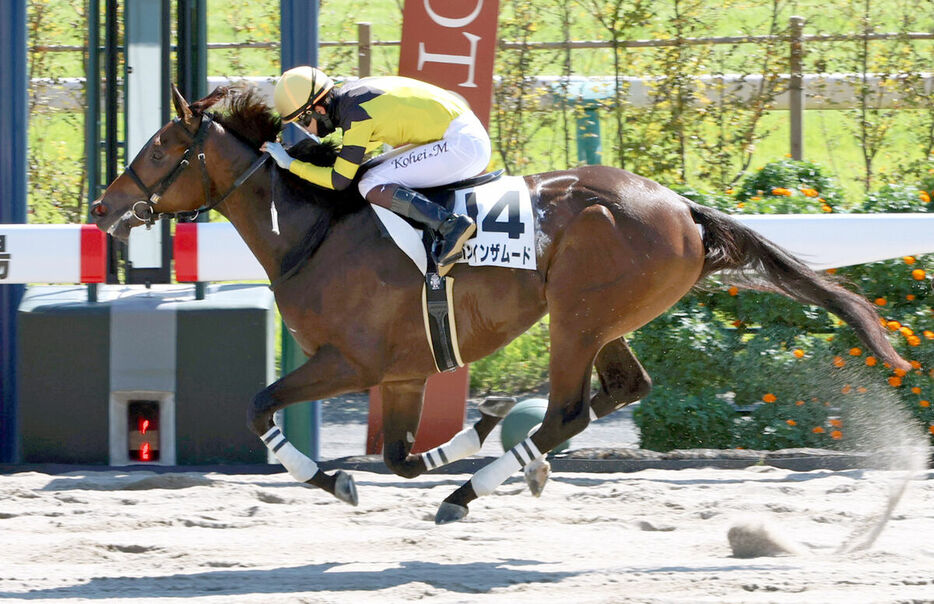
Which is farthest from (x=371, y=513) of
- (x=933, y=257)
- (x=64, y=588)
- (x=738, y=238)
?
(x=933, y=257)

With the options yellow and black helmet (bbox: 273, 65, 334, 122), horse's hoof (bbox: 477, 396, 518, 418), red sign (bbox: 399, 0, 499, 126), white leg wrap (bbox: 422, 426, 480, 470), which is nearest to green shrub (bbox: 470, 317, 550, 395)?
red sign (bbox: 399, 0, 499, 126)

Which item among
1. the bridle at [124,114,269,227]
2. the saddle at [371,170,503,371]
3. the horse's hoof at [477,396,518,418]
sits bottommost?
the horse's hoof at [477,396,518,418]

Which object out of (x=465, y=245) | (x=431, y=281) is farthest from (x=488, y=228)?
A: (x=431, y=281)

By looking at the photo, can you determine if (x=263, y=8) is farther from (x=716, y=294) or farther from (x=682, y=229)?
(x=682, y=229)

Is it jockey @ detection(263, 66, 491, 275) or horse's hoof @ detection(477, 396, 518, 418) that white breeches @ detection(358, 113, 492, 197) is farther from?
horse's hoof @ detection(477, 396, 518, 418)

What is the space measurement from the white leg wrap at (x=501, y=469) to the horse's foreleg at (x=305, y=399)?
1.71 ft

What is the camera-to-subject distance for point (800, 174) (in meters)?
7.77

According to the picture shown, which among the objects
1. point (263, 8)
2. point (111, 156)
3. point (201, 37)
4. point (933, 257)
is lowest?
point (933, 257)

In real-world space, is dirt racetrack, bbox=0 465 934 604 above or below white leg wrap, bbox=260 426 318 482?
below

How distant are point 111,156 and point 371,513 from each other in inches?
97.3

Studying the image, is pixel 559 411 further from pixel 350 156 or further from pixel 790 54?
pixel 790 54

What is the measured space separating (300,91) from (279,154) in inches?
11.7

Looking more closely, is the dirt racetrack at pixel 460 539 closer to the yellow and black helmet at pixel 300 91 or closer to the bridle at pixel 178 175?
the bridle at pixel 178 175

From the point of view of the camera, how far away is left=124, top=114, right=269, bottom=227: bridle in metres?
5.33
